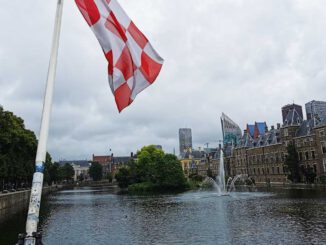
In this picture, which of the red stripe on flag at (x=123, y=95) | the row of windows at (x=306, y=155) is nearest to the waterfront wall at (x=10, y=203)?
the red stripe on flag at (x=123, y=95)

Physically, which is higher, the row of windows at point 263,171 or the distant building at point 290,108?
the distant building at point 290,108

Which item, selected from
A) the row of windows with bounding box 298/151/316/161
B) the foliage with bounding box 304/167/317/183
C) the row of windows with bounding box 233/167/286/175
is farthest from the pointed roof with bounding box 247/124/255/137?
the foliage with bounding box 304/167/317/183

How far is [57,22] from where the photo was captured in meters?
9.16

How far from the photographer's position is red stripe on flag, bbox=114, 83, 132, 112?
10039mm

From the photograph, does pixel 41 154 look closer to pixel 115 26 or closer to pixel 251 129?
pixel 115 26

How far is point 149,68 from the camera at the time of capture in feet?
33.9

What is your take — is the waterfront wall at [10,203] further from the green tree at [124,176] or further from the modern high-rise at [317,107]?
the modern high-rise at [317,107]

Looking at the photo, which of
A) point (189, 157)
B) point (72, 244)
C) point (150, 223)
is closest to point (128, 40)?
point (72, 244)

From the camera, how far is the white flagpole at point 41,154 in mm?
7734

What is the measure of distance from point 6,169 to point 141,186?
1958 inches

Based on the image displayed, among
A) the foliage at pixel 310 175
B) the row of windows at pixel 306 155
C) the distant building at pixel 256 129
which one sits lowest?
the foliage at pixel 310 175

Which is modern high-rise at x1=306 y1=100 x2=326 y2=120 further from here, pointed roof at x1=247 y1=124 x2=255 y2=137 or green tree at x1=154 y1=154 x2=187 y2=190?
green tree at x1=154 y1=154 x2=187 y2=190

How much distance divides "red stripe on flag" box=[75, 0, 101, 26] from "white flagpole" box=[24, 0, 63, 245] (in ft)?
1.66

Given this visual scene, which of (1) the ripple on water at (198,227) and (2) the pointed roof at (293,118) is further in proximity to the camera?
(2) the pointed roof at (293,118)
